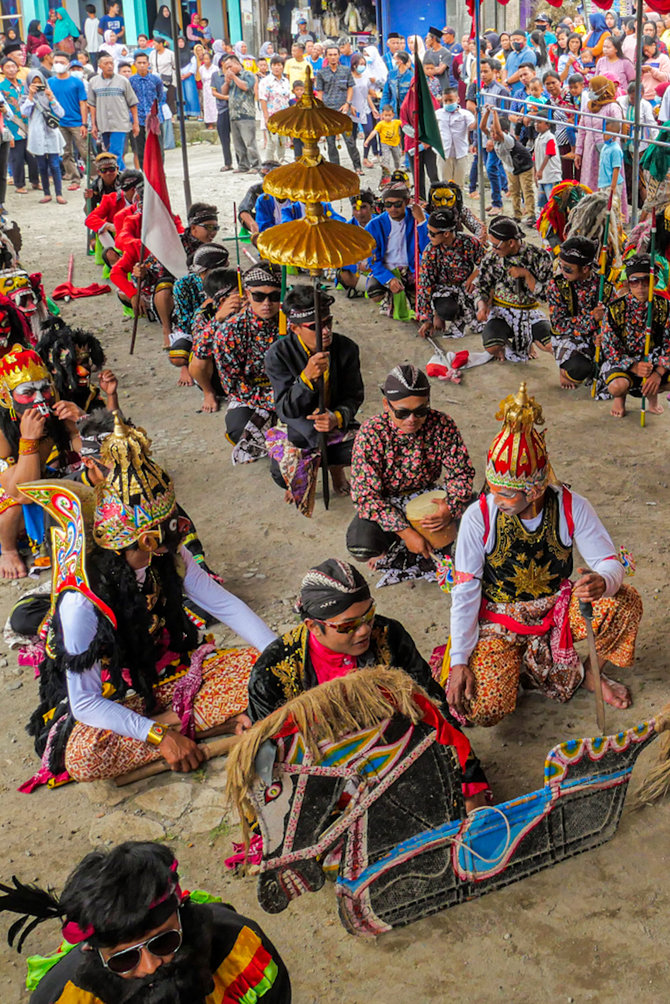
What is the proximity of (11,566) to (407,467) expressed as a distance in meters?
2.26

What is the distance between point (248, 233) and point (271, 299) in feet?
14.7

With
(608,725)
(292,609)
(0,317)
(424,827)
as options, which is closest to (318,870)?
(424,827)

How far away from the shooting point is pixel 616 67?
1272cm

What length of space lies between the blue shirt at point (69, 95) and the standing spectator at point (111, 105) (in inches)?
37.1

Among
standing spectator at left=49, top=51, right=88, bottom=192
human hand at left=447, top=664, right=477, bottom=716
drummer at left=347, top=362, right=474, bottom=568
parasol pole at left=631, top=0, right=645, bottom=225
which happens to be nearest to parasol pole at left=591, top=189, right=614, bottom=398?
parasol pole at left=631, top=0, right=645, bottom=225

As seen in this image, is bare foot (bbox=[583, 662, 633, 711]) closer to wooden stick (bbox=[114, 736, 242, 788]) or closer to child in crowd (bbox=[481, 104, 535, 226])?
wooden stick (bbox=[114, 736, 242, 788])

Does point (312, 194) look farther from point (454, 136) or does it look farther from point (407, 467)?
point (454, 136)

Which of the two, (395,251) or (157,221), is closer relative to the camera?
(157,221)

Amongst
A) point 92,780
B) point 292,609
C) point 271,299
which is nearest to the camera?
point 92,780

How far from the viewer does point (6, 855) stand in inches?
152

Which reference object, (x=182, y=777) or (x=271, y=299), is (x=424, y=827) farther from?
(x=271, y=299)

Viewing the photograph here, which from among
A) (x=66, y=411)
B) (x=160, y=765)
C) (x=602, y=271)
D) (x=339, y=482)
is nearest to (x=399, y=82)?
(x=602, y=271)

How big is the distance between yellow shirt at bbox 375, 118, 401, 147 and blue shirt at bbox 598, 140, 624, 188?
161 inches

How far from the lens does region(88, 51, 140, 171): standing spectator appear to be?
15.2 meters
